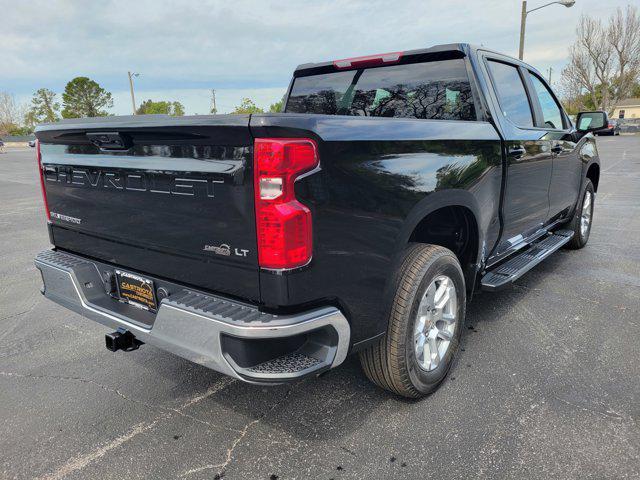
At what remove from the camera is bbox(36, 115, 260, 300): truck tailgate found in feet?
6.50

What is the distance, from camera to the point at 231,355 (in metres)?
2.00

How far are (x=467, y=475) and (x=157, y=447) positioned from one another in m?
1.47

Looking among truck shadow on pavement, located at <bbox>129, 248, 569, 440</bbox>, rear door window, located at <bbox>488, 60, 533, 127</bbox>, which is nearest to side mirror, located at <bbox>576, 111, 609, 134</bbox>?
rear door window, located at <bbox>488, 60, 533, 127</bbox>

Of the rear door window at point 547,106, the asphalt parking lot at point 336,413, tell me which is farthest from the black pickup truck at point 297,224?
the rear door window at point 547,106

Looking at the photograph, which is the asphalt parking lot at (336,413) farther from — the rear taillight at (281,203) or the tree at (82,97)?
the tree at (82,97)

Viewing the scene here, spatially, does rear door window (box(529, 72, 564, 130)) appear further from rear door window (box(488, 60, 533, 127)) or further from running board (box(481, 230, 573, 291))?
running board (box(481, 230, 573, 291))

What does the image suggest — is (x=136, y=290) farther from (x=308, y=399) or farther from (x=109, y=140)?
(x=308, y=399)

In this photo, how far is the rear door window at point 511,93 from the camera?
3.58 m

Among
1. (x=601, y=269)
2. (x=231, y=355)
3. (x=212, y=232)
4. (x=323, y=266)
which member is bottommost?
(x=601, y=269)

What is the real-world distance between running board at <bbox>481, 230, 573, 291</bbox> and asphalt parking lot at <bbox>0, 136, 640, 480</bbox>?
0.41 meters


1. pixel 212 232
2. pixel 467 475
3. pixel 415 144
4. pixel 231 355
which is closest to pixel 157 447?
pixel 231 355

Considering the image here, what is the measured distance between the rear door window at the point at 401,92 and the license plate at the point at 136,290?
2175 mm

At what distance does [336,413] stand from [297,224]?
4.07 feet

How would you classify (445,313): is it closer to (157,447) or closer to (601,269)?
(157,447)
